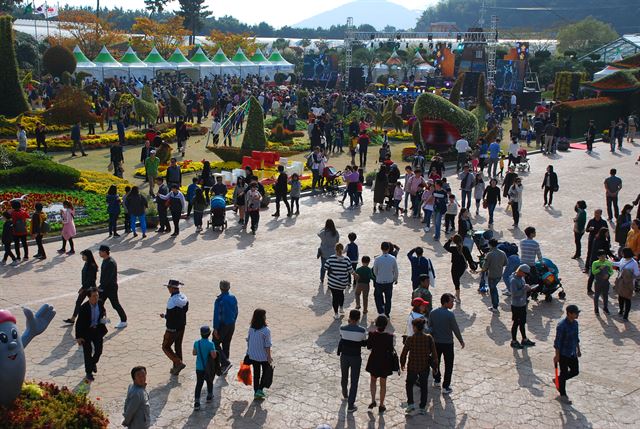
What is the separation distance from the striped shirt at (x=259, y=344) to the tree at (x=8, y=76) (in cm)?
2541

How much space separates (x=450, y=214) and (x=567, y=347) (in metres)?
8.44

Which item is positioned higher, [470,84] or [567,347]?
[470,84]

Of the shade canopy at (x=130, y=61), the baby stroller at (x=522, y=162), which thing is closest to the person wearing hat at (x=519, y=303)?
the baby stroller at (x=522, y=162)

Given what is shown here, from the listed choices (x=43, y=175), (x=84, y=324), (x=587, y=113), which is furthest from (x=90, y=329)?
(x=587, y=113)

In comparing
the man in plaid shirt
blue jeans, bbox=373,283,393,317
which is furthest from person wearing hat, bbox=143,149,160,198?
the man in plaid shirt

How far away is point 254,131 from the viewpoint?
24.6m

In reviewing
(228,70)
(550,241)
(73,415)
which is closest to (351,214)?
(550,241)

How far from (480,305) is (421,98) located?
15120mm

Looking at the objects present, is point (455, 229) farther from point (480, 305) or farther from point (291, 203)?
point (480, 305)

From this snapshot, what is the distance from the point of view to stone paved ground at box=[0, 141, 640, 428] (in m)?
9.03

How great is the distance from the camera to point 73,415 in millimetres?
7102

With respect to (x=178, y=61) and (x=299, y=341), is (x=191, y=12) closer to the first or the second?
(x=178, y=61)

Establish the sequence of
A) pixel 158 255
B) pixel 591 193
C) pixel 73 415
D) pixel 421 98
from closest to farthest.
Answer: pixel 73 415, pixel 158 255, pixel 591 193, pixel 421 98

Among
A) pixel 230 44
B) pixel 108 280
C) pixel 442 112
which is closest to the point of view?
pixel 108 280
